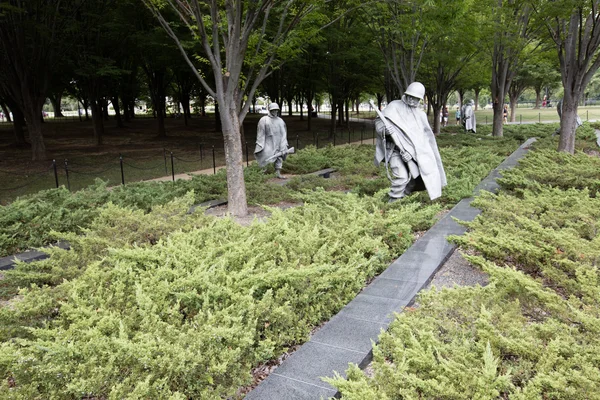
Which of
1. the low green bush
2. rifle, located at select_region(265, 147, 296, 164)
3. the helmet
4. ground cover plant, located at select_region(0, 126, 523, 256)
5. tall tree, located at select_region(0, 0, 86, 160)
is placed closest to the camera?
the low green bush

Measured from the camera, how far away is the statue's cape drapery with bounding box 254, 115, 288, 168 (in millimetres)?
11842

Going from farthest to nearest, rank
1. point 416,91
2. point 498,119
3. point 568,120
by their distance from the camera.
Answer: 1. point 498,119
2. point 568,120
3. point 416,91

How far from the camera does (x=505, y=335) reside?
10.6 feet

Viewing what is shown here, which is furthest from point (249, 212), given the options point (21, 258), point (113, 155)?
point (113, 155)

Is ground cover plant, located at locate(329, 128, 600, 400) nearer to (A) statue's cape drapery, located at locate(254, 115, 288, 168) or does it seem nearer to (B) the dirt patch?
(B) the dirt patch

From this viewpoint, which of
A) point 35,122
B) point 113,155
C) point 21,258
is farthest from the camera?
point 113,155

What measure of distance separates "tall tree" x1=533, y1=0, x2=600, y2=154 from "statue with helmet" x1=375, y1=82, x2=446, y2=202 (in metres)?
6.54

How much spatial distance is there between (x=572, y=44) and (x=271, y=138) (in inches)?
350

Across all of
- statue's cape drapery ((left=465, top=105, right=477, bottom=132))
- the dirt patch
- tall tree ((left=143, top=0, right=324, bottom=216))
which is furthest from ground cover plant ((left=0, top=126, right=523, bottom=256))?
statue's cape drapery ((left=465, top=105, right=477, bottom=132))

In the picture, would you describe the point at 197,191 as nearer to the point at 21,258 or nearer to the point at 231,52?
the point at 231,52

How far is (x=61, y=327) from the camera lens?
3402mm

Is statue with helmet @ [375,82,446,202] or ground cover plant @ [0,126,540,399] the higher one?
statue with helmet @ [375,82,446,202]

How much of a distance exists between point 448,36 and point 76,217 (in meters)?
14.2

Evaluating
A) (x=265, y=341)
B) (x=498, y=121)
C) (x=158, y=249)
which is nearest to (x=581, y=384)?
(x=265, y=341)
